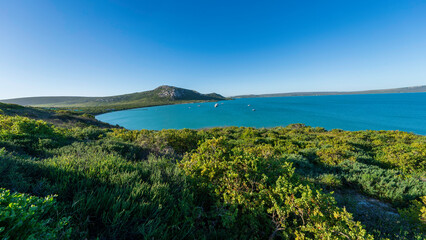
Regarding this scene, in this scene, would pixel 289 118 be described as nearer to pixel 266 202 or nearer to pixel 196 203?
pixel 266 202

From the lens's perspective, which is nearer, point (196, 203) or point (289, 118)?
point (196, 203)

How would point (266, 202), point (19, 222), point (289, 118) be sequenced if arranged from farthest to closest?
point (289, 118) < point (266, 202) < point (19, 222)

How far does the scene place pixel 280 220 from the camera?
2453mm

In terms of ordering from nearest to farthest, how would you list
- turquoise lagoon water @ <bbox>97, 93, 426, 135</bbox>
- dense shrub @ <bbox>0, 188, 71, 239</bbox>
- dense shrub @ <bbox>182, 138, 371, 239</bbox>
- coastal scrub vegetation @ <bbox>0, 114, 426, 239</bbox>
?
dense shrub @ <bbox>0, 188, 71, 239</bbox> → coastal scrub vegetation @ <bbox>0, 114, 426, 239</bbox> → dense shrub @ <bbox>182, 138, 371, 239</bbox> → turquoise lagoon water @ <bbox>97, 93, 426, 135</bbox>

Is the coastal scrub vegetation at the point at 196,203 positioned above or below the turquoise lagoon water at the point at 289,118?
above

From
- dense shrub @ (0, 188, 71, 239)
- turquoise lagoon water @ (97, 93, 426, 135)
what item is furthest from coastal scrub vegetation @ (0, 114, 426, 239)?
turquoise lagoon water @ (97, 93, 426, 135)

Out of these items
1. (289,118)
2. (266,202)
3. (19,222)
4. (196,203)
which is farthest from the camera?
(289,118)

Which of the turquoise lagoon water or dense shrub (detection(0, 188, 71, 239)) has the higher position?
dense shrub (detection(0, 188, 71, 239))

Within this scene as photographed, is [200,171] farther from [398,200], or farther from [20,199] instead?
[398,200]

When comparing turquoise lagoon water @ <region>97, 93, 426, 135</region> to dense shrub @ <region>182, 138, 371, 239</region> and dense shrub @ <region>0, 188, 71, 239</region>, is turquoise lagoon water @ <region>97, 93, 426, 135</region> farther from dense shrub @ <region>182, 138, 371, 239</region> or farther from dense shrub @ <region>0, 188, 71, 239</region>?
dense shrub @ <region>0, 188, 71, 239</region>

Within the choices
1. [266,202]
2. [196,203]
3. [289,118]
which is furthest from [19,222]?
[289,118]

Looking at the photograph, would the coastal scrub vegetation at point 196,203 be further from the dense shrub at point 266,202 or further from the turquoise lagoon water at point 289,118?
the turquoise lagoon water at point 289,118

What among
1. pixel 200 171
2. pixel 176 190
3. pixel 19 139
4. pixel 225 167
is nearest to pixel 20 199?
pixel 176 190

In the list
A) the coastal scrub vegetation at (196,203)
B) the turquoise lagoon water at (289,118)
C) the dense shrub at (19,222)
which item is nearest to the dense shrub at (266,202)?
the coastal scrub vegetation at (196,203)
